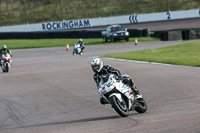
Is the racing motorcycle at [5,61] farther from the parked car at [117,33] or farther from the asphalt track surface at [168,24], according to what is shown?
the asphalt track surface at [168,24]

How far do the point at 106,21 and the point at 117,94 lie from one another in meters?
49.0

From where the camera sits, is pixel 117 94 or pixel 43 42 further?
pixel 43 42

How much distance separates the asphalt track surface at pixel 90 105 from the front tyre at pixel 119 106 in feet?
0.58

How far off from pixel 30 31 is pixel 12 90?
3850cm

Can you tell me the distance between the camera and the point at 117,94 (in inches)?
329

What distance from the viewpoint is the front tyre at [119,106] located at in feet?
26.9

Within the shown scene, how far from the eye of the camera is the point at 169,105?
31.4ft

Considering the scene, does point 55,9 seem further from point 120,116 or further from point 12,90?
point 120,116

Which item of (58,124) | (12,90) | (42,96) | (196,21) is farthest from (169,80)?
(196,21)

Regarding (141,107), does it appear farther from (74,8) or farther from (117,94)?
(74,8)

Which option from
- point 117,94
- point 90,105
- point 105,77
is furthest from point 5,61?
point 117,94

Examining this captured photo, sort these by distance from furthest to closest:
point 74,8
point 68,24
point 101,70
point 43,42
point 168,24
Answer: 1. point 74,8
2. point 68,24
3. point 168,24
4. point 43,42
5. point 101,70

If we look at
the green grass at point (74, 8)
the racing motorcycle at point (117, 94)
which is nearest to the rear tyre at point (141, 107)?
the racing motorcycle at point (117, 94)

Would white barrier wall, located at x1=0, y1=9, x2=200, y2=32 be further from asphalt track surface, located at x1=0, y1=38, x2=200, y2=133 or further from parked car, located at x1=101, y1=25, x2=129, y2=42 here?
asphalt track surface, located at x1=0, y1=38, x2=200, y2=133
